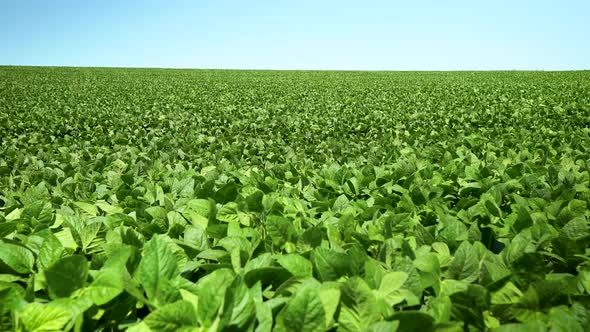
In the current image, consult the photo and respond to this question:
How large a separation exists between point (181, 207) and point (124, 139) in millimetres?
5828

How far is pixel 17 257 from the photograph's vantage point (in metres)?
1.57

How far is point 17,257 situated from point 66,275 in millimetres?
395

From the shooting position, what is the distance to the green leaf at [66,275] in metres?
1.32

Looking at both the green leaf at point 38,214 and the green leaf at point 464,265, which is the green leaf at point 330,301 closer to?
the green leaf at point 464,265

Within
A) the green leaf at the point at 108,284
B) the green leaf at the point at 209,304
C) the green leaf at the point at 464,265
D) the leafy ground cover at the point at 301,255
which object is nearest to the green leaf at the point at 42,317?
the leafy ground cover at the point at 301,255

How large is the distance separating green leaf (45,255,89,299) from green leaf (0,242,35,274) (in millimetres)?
313

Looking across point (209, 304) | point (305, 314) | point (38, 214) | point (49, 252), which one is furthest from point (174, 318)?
point (38, 214)

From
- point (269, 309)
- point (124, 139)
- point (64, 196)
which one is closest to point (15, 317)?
point (269, 309)

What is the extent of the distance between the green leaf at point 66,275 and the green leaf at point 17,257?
0.31 metres

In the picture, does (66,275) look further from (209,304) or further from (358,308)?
(358,308)

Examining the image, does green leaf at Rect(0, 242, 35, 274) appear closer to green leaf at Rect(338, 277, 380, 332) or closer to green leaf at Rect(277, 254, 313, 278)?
green leaf at Rect(277, 254, 313, 278)

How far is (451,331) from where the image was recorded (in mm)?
1107

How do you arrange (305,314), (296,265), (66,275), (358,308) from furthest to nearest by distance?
(296,265) < (66,275) < (358,308) < (305,314)

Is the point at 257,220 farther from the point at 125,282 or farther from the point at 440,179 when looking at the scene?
the point at 440,179
